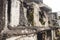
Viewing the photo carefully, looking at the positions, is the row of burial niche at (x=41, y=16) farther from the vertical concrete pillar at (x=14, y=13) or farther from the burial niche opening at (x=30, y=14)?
the vertical concrete pillar at (x=14, y=13)

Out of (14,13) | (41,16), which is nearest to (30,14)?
(41,16)

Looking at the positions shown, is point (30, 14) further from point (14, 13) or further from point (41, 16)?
point (14, 13)

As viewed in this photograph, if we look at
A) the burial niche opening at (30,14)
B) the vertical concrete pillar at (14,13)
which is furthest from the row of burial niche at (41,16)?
the vertical concrete pillar at (14,13)

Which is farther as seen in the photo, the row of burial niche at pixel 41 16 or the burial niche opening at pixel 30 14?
the row of burial niche at pixel 41 16

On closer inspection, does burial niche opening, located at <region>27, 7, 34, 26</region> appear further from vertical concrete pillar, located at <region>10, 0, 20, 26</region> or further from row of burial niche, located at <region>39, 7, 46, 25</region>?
vertical concrete pillar, located at <region>10, 0, 20, 26</region>

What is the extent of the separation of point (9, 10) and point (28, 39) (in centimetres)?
124

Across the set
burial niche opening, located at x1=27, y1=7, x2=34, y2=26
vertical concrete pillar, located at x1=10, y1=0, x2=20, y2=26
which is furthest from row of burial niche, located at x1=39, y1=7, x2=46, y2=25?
vertical concrete pillar, located at x1=10, y1=0, x2=20, y2=26

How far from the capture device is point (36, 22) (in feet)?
22.0

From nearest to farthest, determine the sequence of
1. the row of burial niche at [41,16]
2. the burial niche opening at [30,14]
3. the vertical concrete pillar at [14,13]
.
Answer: the vertical concrete pillar at [14,13]
the burial niche opening at [30,14]
the row of burial niche at [41,16]

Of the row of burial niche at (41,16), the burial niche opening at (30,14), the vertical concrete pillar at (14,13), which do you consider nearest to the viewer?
the vertical concrete pillar at (14,13)

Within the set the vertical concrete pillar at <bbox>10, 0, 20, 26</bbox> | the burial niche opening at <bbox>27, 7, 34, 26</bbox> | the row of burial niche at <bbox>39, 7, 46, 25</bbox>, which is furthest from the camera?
the row of burial niche at <bbox>39, 7, 46, 25</bbox>

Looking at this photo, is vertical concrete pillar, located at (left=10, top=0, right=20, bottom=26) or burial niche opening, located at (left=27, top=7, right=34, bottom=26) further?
burial niche opening, located at (left=27, top=7, right=34, bottom=26)

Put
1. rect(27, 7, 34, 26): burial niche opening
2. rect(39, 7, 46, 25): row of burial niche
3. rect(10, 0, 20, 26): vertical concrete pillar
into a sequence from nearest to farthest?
1. rect(10, 0, 20, 26): vertical concrete pillar
2. rect(27, 7, 34, 26): burial niche opening
3. rect(39, 7, 46, 25): row of burial niche

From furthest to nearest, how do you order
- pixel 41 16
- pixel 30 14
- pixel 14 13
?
pixel 41 16 < pixel 30 14 < pixel 14 13
